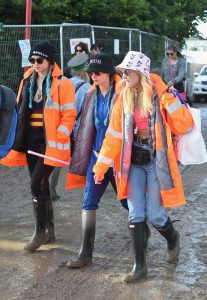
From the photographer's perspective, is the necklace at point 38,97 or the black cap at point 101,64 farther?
the necklace at point 38,97

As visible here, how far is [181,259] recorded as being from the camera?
5.35m

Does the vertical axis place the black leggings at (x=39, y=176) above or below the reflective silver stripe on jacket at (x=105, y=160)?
below

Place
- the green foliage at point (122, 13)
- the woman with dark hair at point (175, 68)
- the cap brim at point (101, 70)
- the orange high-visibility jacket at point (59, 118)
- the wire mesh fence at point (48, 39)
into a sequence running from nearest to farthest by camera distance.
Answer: the cap brim at point (101, 70), the orange high-visibility jacket at point (59, 118), the woman with dark hair at point (175, 68), the wire mesh fence at point (48, 39), the green foliage at point (122, 13)

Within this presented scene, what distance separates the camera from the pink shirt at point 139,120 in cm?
478

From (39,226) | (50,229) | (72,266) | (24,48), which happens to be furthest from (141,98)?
(24,48)

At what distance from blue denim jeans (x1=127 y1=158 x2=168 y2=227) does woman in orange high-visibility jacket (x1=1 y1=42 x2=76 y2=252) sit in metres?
0.89

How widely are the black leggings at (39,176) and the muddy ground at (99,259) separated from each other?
1.79 feet

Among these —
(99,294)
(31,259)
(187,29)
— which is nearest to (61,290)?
(99,294)

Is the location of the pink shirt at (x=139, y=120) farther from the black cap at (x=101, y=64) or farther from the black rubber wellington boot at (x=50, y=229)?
the black rubber wellington boot at (x=50, y=229)

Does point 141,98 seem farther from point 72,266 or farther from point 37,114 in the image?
point 72,266

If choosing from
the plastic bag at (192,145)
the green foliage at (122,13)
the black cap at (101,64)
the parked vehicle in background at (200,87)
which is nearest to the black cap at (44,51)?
the black cap at (101,64)

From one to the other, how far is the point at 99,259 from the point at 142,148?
1.23 metres

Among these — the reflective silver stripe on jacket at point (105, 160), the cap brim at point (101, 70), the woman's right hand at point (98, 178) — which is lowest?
the woman's right hand at point (98, 178)

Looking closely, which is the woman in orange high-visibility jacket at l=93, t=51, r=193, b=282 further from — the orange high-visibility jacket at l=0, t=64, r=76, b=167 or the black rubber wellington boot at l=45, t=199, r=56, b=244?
the black rubber wellington boot at l=45, t=199, r=56, b=244
